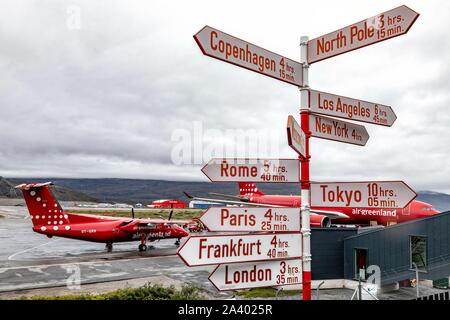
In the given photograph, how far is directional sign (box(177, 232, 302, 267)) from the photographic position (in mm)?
4539

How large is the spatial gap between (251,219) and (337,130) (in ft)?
7.00

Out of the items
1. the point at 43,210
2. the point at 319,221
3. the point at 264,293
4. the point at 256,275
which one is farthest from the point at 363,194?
the point at 43,210

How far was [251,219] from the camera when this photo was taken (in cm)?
523

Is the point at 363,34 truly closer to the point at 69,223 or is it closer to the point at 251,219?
the point at 251,219

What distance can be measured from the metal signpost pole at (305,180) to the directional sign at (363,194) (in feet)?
0.59

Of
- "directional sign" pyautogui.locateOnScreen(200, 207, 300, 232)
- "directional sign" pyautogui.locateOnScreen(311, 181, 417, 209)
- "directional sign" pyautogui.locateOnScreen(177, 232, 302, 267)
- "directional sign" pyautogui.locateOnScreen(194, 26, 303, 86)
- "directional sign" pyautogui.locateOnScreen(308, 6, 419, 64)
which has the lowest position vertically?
"directional sign" pyautogui.locateOnScreen(177, 232, 302, 267)

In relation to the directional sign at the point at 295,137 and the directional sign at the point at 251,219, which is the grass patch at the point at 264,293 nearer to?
the directional sign at the point at 251,219

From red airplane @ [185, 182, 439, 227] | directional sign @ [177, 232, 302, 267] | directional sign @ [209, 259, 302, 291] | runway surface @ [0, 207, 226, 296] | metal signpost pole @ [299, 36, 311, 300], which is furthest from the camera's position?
red airplane @ [185, 182, 439, 227]

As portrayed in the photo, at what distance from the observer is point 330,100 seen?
5809 mm

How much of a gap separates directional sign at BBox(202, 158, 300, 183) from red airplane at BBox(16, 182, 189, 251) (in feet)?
100

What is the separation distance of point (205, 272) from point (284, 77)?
25.2 meters

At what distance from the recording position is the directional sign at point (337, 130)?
223 inches

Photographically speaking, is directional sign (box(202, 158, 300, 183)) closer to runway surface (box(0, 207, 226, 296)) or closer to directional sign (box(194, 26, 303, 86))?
directional sign (box(194, 26, 303, 86))


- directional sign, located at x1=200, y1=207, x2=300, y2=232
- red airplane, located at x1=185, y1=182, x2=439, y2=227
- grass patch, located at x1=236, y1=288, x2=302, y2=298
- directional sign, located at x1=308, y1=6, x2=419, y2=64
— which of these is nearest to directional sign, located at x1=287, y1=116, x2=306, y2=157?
A: directional sign, located at x1=200, y1=207, x2=300, y2=232
